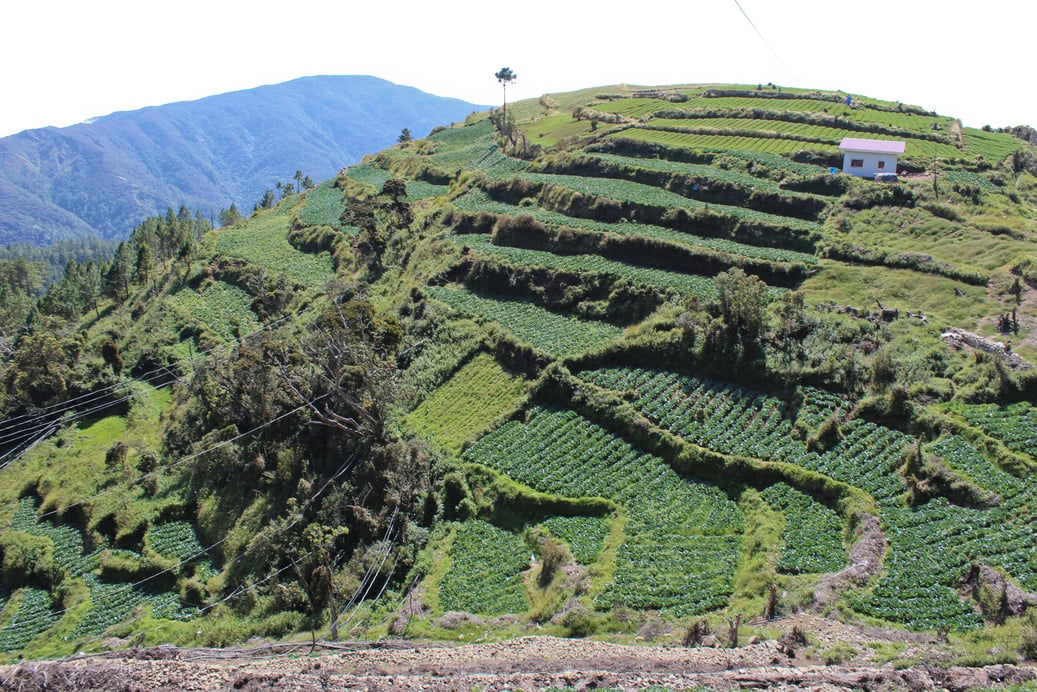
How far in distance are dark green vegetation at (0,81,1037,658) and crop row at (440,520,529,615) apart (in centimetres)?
15

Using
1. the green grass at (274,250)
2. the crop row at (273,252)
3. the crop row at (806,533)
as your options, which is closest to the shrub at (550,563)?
the crop row at (806,533)

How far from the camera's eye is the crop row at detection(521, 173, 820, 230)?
58000mm

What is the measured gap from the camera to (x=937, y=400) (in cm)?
3491

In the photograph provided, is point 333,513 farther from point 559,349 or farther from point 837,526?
point 837,526

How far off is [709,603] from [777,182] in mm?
49856

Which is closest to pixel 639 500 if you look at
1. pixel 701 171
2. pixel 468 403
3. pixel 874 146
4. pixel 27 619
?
pixel 468 403

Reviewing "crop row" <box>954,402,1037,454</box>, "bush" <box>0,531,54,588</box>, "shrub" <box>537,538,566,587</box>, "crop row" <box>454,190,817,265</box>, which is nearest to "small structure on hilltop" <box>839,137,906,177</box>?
"crop row" <box>454,190,817,265</box>

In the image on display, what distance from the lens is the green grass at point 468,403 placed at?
4319 cm

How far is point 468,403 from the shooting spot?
1795 inches

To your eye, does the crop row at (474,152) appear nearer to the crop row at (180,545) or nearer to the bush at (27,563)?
the crop row at (180,545)

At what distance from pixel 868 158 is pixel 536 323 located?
40.1 metres

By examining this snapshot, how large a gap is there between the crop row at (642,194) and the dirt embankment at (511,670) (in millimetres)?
41119

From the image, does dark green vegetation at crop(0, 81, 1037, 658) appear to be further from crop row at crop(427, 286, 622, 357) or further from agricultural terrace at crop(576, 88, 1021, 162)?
agricultural terrace at crop(576, 88, 1021, 162)

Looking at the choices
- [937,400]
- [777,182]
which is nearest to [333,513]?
[937,400]
